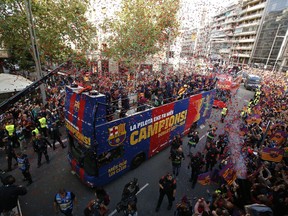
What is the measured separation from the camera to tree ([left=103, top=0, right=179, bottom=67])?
58.4ft

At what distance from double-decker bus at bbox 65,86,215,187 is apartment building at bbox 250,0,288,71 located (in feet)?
183

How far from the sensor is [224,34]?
83375mm

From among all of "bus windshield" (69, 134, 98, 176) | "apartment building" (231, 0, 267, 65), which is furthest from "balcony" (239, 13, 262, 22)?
"bus windshield" (69, 134, 98, 176)

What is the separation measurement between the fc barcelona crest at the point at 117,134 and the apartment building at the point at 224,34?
249 ft

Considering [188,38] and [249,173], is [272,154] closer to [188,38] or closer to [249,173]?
[249,173]

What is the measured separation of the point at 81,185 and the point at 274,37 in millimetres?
67546

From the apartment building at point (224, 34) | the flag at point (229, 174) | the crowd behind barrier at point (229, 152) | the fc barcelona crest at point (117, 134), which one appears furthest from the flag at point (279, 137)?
the apartment building at point (224, 34)

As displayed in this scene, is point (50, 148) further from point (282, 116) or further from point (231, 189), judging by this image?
point (282, 116)

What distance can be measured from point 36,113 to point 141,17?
14.1 meters

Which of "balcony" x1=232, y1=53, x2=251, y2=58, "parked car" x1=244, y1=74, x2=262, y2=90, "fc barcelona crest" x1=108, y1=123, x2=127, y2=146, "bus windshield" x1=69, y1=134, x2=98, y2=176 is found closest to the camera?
"bus windshield" x1=69, y1=134, x2=98, y2=176

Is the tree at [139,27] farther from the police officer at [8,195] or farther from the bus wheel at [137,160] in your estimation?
the police officer at [8,195]

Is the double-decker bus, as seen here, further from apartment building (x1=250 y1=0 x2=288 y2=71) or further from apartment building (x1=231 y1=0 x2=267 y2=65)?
apartment building (x1=231 y1=0 x2=267 y2=65)

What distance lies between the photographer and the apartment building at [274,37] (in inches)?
1925

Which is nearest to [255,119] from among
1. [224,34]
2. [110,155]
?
[110,155]
